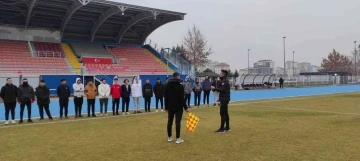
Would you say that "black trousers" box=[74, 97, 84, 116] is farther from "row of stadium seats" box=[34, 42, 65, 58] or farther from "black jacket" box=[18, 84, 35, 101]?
"row of stadium seats" box=[34, 42, 65, 58]

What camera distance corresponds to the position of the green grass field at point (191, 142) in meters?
6.91

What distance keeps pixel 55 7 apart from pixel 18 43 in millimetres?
5853

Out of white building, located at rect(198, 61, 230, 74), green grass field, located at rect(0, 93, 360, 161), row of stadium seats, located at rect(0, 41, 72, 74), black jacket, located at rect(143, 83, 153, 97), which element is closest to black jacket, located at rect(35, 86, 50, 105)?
green grass field, located at rect(0, 93, 360, 161)

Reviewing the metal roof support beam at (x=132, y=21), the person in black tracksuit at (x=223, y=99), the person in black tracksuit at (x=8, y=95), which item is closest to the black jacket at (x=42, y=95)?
the person in black tracksuit at (x=8, y=95)

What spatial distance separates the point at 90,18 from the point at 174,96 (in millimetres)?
32903

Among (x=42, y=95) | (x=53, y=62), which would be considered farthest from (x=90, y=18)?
(x=42, y=95)

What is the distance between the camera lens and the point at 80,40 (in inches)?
1613

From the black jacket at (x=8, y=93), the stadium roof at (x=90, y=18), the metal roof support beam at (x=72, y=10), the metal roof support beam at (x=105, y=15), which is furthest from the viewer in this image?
the metal roof support beam at (x=105, y=15)

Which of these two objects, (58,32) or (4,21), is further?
(58,32)

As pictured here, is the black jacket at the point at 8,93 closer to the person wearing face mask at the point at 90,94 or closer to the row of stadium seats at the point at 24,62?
the person wearing face mask at the point at 90,94

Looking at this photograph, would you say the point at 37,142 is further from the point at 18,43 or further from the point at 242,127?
the point at 18,43

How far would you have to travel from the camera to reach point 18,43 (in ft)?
116

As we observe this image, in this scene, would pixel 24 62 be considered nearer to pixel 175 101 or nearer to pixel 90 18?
pixel 90 18

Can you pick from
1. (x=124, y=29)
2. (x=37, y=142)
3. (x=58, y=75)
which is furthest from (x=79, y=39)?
(x=37, y=142)
